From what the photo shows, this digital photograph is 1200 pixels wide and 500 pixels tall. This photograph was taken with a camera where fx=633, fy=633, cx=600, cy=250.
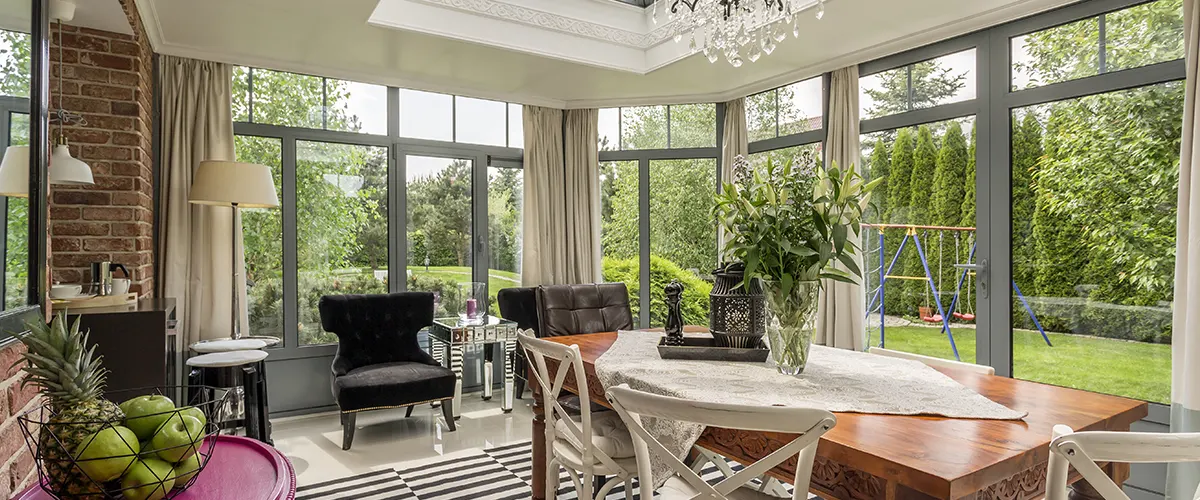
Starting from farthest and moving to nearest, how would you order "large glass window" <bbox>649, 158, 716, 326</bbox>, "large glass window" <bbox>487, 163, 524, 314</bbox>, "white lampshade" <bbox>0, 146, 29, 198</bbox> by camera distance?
"large glass window" <bbox>649, 158, 716, 326</bbox> < "large glass window" <bbox>487, 163, 524, 314</bbox> < "white lampshade" <bbox>0, 146, 29, 198</bbox>

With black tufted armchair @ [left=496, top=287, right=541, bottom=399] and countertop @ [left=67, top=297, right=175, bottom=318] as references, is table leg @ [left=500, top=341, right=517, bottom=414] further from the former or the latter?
countertop @ [left=67, top=297, right=175, bottom=318]

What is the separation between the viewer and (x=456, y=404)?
14.1 feet

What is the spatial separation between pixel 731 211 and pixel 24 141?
1.75 metres

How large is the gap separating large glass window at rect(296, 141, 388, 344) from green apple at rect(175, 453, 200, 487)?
3.76 meters

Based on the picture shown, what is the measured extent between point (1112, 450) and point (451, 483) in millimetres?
2757

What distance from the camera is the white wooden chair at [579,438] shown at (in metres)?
2.10

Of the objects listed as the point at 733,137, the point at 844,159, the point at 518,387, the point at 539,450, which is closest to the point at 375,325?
the point at 518,387

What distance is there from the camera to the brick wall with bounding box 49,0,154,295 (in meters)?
2.96

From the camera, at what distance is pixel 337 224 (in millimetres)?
4492

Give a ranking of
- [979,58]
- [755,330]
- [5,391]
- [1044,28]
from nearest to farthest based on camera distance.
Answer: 1. [5,391]
2. [755,330]
3. [1044,28]
4. [979,58]

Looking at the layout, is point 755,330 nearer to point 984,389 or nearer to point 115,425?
point 984,389

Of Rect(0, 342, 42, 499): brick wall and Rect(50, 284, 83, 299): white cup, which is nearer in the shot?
Rect(0, 342, 42, 499): brick wall

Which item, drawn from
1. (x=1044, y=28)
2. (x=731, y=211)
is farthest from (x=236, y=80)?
(x=1044, y=28)

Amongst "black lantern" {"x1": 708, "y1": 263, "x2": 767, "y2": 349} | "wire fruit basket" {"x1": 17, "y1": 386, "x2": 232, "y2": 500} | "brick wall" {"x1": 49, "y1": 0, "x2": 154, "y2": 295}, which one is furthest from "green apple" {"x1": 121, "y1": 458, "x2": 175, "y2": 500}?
"brick wall" {"x1": 49, "y1": 0, "x2": 154, "y2": 295}
